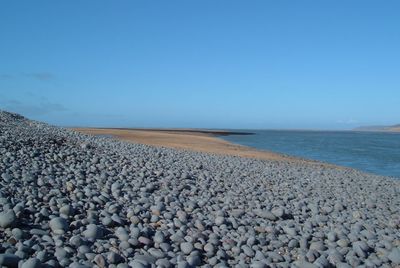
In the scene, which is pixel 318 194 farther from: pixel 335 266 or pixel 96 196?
pixel 96 196

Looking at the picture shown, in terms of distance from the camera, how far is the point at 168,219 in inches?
252

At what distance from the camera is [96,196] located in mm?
6996

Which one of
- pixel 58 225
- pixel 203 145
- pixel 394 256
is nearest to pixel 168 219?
pixel 58 225

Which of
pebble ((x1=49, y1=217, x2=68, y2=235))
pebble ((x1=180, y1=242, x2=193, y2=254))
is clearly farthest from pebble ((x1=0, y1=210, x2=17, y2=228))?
pebble ((x1=180, y1=242, x2=193, y2=254))

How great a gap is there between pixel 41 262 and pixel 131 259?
3.46ft

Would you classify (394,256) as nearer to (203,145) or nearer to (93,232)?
(93,232)

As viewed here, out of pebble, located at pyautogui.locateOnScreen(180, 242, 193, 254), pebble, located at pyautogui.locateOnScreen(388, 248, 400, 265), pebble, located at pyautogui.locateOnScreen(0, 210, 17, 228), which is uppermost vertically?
pebble, located at pyautogui.locateOnScreen(0, 210, 17, 228)

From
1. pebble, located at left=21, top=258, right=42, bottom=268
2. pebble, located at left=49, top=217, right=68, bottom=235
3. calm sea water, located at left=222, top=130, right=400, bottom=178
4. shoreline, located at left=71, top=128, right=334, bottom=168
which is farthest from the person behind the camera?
calm sea water, located at left=222, top=130, right=400, bottom=178

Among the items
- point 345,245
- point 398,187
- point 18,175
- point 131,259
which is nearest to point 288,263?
point 345,245

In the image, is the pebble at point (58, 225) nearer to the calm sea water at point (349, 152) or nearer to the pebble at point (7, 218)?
the pebble at point (7, 218)

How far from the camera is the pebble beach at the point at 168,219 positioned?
4758mm

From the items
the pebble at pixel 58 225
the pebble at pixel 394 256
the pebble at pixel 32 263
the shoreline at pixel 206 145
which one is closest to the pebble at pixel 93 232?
the pebble at pixel 58 225

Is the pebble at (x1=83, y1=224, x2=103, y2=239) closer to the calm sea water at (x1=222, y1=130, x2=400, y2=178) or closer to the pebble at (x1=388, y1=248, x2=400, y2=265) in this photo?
the pebble at (x1=388, y1=248, x2=400, y2=265)

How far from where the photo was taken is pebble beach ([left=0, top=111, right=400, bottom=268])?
15.6ft
